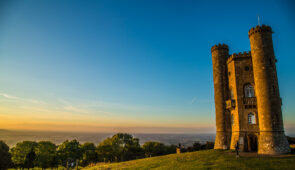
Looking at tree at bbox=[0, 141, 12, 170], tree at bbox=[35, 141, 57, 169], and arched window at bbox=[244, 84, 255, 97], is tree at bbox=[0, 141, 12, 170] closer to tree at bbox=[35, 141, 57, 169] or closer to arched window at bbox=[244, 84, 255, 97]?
tree at bbox=[35, 141, 57, 169]

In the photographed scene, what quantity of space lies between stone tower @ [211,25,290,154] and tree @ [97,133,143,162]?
35.1 m

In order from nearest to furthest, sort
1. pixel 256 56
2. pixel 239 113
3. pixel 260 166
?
1. pixel 260 166
2. pixel 256 56
3. pixel 239 113

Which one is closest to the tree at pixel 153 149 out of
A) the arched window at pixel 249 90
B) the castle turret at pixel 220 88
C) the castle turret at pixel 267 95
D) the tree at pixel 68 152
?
the tree at pixel 68 152

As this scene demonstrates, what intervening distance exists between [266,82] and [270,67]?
2427mm

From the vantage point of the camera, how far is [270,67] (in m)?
25.2

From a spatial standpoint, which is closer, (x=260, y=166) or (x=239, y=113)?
(x=260, y=166)

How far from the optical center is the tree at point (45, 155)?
4658cm

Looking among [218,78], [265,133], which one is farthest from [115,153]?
[265,133]

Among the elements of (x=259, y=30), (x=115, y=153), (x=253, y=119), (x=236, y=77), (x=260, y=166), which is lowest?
(x=115, y=153)

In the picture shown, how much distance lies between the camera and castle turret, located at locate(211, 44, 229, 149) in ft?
105

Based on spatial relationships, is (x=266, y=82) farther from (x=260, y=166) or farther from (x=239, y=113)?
(x=260, y=166)

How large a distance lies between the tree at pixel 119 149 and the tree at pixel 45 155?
13.5m

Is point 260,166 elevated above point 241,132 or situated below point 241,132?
below

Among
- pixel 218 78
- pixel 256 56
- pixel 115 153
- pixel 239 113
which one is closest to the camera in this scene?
pixel 256 56
